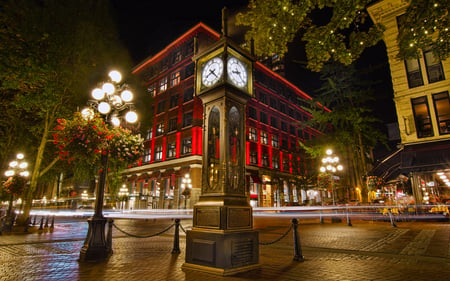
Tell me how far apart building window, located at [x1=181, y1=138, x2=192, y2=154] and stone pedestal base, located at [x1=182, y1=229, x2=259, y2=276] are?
81.9 feet

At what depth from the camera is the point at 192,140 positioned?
2956 cm

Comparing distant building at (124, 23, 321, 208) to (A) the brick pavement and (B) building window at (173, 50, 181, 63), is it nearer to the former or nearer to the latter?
(B) building window at (173, 50, 181, 63)

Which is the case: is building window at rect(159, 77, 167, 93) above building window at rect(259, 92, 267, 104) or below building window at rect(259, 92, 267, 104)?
above

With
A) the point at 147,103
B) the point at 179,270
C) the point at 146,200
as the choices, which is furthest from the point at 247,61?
the point at 146,200

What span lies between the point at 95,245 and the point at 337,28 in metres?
9.08

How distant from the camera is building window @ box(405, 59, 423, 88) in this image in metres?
18.0

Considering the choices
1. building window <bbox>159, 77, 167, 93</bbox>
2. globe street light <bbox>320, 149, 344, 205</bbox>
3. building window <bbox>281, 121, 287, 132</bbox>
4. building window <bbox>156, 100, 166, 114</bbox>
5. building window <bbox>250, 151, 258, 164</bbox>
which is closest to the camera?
globe street light <bbox>320, 149, 344, 205</bbox>

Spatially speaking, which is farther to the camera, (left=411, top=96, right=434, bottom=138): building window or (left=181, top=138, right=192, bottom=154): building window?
(left=181, top=138, right=192, bottom=154): building window

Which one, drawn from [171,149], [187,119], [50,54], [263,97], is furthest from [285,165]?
[50,54]

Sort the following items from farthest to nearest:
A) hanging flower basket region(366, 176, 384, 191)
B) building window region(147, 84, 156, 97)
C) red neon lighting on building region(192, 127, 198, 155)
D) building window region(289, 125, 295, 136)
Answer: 1. building window region(289, 125, 295, 136)
2. building window region(147, 84, 156, 97)
3. red neon lighting on building region(192, 127, 198, 155)
4. hanging flower basket region(366, 176, 384, 191)

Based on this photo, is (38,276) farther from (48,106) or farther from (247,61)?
(48,106)

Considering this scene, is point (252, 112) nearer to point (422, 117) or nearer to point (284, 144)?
point (284, 144)

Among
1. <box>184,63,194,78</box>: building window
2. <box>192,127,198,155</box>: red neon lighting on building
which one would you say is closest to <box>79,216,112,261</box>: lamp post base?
<box>192,127,198,155</box>: red neon lighting on building

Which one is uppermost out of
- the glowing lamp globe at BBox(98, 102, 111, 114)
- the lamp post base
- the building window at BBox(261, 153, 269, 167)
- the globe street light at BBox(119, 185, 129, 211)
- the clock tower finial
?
the building window at BBox(261, 153, 269, 167)
